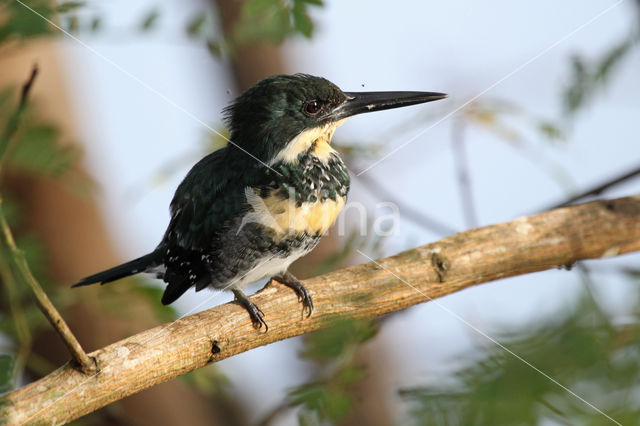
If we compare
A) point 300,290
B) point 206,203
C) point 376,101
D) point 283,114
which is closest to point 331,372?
point 300,290

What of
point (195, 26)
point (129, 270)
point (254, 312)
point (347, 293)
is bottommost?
point (129, 270)

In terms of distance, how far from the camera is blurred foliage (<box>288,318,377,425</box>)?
1.17 meters

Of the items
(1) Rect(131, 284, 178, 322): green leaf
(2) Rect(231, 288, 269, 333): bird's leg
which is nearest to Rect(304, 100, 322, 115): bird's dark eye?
(2) Rect(231, 288, 269, 333): bird's leg

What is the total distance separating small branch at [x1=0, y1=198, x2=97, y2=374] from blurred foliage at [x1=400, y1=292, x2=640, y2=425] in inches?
42.4

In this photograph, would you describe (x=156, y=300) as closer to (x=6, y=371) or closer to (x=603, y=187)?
(x=6, y=371)

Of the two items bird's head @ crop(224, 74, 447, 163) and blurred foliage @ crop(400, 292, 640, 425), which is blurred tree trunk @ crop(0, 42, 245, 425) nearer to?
bird's head @ crop(224, 74, 447, 163)

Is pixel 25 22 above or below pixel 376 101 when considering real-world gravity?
above

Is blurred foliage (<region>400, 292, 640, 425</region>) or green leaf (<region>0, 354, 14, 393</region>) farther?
green leaf (<region>0, 354, 14, 393</region>)

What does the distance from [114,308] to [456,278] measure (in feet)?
4.40

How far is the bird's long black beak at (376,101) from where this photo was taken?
A: 272 centimetres

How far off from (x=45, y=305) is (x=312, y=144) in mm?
1368

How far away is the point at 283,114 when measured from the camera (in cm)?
258

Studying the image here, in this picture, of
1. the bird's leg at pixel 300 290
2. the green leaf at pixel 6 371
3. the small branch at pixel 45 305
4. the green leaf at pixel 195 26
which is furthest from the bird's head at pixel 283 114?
the green leaf at pixel 6 371

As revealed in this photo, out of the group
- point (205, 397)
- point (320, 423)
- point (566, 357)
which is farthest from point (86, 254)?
point (566, 357)
